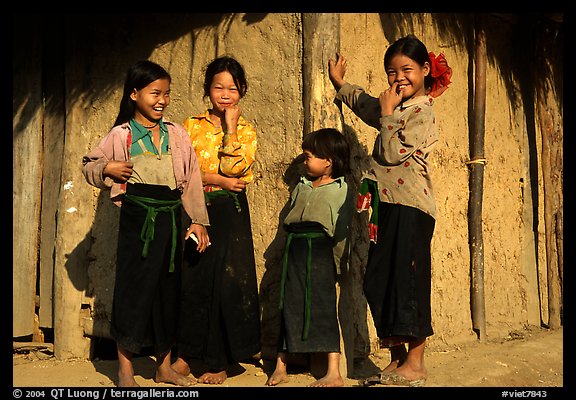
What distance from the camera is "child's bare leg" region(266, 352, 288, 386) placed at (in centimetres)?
408

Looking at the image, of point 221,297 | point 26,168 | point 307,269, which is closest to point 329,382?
point 307,269

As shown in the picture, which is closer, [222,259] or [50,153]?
[222,259]

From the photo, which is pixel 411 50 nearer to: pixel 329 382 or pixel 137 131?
pixel 137 131

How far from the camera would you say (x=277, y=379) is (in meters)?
4.09

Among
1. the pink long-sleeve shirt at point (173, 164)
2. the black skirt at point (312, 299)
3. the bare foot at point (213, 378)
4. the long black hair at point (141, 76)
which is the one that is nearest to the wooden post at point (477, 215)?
the black skirt at point (312, 299)

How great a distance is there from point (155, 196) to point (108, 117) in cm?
146

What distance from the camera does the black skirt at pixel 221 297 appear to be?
4188 millimetres

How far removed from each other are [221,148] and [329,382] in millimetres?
1401

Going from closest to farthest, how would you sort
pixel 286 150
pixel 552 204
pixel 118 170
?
pixel 118 170
pixel 286 150
pixel 552 204

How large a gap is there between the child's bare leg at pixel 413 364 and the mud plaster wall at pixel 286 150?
18.8 inches

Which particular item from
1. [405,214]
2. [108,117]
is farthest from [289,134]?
[108,117]

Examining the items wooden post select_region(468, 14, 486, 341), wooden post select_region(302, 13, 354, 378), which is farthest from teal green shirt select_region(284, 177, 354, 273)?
wooden post select_region(468, 14, 486, 341)

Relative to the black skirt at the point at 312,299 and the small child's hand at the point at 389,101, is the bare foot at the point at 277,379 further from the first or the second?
the small child's hand at the point at 389,101
